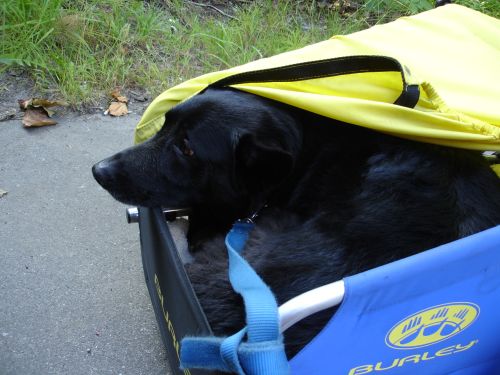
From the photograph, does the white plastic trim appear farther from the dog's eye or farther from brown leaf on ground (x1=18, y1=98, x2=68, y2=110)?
brown leaf on ground (x1=18, y1=98, x2=68, y2=110)

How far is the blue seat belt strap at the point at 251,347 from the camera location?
98 centimetres

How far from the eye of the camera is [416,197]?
1563 mm

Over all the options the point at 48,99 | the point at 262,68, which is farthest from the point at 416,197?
the point at 48,99

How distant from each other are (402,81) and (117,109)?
81.8 inches

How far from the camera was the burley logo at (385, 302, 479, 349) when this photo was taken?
4.13 feet

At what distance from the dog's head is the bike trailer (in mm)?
80

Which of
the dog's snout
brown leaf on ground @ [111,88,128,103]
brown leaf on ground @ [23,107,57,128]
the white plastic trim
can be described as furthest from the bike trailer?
brown leaf on ground @ [111,88,128,103]

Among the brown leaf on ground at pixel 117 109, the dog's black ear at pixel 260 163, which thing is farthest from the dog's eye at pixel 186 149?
the brown leaf on ground at pixel 117 109

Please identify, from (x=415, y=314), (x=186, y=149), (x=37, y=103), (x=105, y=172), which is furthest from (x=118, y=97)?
(x=415, y=314)

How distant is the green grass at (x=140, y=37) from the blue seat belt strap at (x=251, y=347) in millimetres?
2502

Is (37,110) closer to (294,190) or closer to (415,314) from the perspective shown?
(294,190)

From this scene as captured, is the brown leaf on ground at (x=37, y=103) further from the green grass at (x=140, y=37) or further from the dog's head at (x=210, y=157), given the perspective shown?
the dog's head at (x=210, y=157)

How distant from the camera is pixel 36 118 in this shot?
→ 10.3 feet

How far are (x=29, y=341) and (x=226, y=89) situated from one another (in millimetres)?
1174
